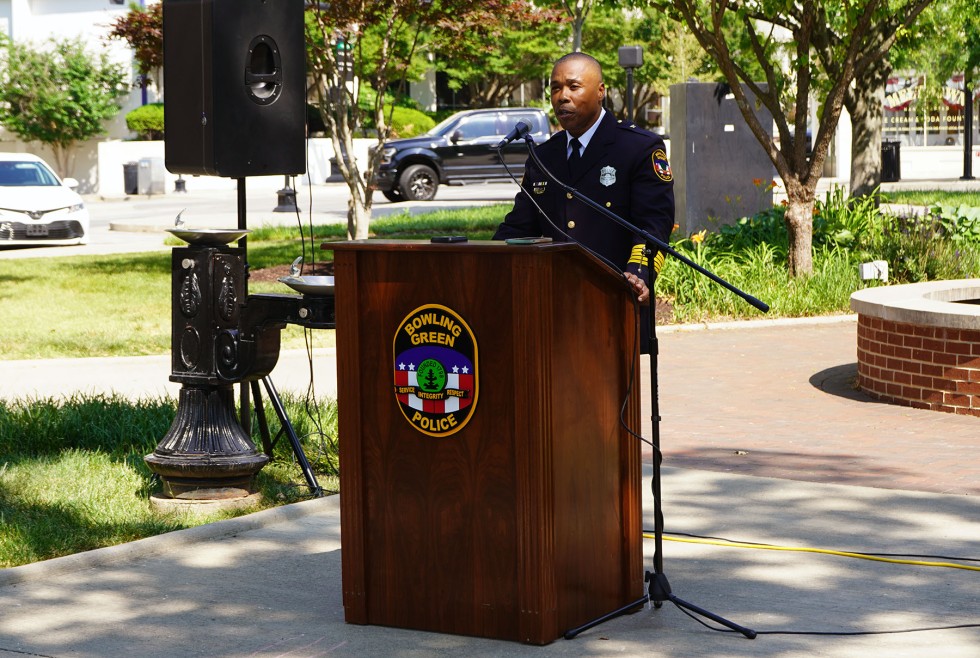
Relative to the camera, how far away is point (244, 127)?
721 cm

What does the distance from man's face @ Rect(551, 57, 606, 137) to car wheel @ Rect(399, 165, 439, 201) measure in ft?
86.9

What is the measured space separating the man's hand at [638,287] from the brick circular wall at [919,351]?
4.46 m

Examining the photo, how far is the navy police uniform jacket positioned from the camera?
579 cm

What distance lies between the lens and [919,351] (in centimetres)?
938

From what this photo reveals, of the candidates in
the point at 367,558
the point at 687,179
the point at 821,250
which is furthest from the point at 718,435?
the point at 687,179

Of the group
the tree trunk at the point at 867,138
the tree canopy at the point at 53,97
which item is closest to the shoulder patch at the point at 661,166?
the tree trunk at the point at 867,138

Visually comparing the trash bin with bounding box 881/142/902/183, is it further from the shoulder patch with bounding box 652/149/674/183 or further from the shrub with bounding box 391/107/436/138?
the shoulder patch with bounding box 652/149/674/183

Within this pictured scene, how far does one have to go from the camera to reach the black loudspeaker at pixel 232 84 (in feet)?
23.1

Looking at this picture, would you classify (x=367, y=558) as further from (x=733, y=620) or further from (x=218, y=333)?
(x=218, y=333)

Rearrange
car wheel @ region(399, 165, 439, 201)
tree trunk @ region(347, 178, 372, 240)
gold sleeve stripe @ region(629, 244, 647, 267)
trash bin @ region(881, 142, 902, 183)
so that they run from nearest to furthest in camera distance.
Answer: gold sleeve stripe @ region(629, 244, 647, 267) → tree trunk @ region(347, 178, 372, 240) → car wheel @ region(399, 165, 439, 201) → trash bin @ region(881, 142, 902, 183)

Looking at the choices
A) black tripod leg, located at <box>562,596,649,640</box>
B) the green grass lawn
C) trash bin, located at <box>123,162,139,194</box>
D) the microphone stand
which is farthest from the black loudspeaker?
trash bin, located at <box>123,162,139,194</box>

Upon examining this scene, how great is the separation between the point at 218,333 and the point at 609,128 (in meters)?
2.25

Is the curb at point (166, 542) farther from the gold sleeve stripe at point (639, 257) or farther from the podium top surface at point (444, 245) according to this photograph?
the gold sleeve stripe at point (639, 257)

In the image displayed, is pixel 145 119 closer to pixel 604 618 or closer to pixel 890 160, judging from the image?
pixel 890 160
